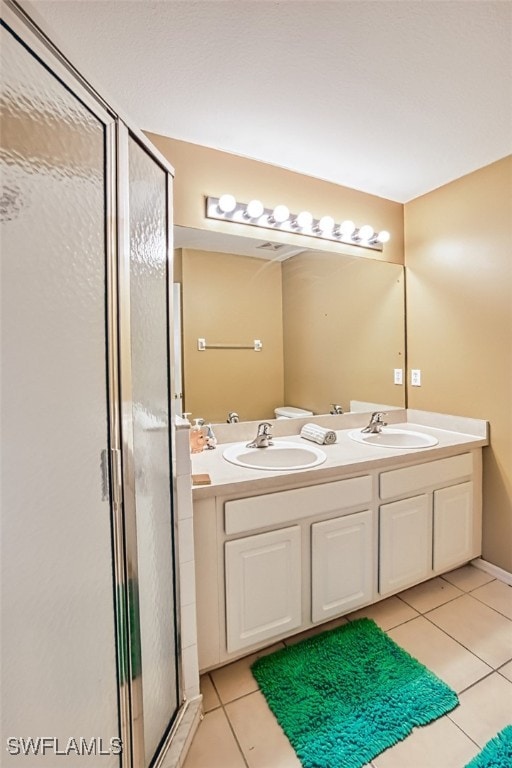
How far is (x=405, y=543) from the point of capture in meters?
1.63

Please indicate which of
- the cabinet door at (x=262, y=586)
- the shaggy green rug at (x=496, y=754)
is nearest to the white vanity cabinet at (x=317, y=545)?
the cabinet door at (x=262, y=586)

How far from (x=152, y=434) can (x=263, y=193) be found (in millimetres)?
1442

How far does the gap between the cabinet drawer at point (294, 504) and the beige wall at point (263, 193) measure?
4.23 feet

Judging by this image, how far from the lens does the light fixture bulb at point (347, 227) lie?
1999 mm

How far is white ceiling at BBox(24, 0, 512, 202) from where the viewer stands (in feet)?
3.36

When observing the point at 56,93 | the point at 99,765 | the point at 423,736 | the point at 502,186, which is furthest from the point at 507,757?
the point at 502,186

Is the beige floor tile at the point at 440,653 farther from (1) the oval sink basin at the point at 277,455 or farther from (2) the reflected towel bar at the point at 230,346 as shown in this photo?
A: (2) the reflected towel bar at the point at 230,346

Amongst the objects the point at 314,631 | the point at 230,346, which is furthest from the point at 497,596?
the point at 230,346

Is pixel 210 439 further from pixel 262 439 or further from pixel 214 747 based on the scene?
pixel 214 747

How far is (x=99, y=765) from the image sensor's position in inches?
30.8

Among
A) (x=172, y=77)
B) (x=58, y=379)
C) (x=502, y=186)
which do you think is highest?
(x=172, y=77)

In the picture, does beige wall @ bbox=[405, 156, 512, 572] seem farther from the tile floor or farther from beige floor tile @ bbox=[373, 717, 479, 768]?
beige floor tile @ bbox=[373, 717, 479, 768]

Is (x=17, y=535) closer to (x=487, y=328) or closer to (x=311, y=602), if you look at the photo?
(x=311, y=602)

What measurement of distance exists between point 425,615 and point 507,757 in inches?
24.5
